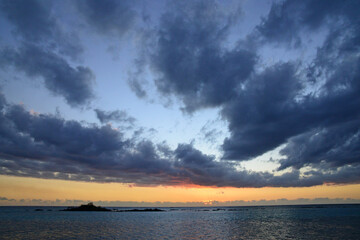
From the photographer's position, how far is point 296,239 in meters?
51.2

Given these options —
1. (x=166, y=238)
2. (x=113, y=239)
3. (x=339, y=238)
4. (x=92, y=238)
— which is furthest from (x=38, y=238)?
(x=339, y=238)

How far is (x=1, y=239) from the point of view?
1939 inches

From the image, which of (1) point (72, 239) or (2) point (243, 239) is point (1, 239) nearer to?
(1) point (72, 239)

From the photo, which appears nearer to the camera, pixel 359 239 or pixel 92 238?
pixel 359 239

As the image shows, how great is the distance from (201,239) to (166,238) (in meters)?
7.86

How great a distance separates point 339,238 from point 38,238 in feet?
215

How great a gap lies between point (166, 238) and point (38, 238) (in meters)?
27.8

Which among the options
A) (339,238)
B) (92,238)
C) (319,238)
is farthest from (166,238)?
(339,238)

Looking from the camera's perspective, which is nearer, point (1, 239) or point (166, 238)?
point (1, 239)

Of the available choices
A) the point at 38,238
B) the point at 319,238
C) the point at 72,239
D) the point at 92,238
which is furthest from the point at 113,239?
the point at 319,238

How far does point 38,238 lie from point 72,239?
24.5 feet

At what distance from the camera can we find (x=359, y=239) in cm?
4909

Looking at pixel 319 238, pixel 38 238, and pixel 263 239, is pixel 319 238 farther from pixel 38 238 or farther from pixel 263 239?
pixel 38 238

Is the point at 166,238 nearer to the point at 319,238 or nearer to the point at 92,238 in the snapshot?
the point at 92,238
